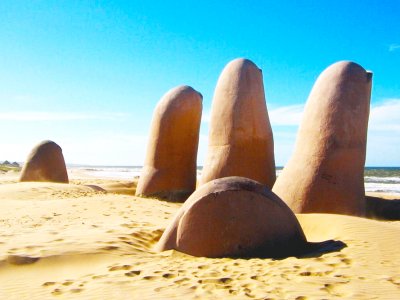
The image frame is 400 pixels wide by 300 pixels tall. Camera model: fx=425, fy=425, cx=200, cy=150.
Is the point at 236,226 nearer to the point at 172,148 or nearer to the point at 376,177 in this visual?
the point at 172,148

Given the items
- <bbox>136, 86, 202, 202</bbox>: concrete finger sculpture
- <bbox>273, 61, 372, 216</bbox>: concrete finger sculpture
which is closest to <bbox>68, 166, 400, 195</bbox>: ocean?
<bbox>136, 86, 202, 202</bbox>: concrete finger sculpture

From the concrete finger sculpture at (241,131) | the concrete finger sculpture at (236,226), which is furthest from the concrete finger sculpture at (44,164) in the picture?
the concrete finger sculpture at (236,226)

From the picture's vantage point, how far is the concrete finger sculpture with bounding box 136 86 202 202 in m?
10.7

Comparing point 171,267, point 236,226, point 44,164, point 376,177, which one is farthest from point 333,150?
point 376,177

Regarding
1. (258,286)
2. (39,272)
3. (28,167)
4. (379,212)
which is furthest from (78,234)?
(28,167)

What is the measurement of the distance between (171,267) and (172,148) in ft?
23.2

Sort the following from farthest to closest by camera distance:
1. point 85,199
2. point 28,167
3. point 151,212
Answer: point 28,167 < point 85,199 < point 151,212

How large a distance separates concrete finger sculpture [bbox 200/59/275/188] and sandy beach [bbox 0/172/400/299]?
295cm

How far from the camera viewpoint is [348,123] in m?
6.79

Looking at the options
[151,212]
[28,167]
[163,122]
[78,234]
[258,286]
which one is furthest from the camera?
[28,167]

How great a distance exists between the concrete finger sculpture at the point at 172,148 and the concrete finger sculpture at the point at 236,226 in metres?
6.15

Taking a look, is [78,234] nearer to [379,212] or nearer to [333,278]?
[333,278]

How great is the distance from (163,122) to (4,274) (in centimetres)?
726

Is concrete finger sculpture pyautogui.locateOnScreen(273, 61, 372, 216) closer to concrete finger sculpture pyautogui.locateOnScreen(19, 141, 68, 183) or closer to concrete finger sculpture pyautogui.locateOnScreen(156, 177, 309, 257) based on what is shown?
concrete finger sculpture pyautogui.locateOnScreen(156, 177, 309, 257)
